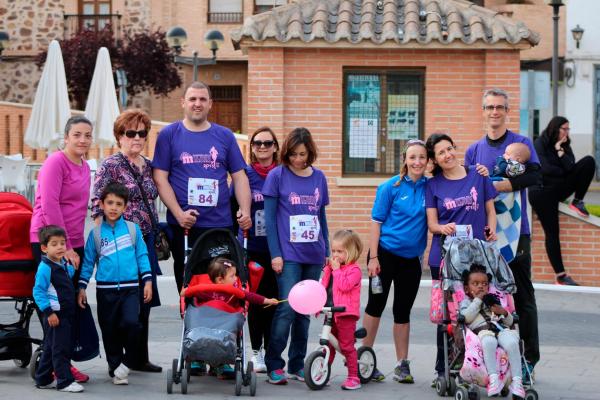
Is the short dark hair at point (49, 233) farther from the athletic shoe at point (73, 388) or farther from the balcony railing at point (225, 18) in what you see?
the balcony railing at point (225, 18)

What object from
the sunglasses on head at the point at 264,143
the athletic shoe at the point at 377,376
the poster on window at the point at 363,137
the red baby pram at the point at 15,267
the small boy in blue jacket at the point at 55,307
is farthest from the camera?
the poster on window at the point at 363,137

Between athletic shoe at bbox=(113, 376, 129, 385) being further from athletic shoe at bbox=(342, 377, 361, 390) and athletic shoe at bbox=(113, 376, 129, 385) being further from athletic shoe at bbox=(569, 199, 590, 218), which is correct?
athletic shoe at bbox=(569, 199, 590, 218)

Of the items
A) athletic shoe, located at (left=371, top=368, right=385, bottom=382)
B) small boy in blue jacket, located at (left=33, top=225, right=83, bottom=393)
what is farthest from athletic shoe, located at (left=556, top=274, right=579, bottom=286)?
small boy in blue jacket, located at (left=33, top=225, right=83, bottom=393)

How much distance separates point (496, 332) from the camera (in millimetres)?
8359

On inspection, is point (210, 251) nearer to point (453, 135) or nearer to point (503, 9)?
point (453, 135)

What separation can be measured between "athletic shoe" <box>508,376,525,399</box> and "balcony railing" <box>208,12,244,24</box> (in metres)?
39.0

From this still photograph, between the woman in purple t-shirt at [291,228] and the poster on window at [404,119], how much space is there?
691cm

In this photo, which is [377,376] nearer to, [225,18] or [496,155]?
[496,155]

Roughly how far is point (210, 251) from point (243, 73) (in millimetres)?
36997

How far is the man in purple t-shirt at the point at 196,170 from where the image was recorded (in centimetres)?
923

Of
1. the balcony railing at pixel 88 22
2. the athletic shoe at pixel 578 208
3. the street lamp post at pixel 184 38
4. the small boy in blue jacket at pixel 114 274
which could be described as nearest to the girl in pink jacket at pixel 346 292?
the small boy in blue jacket at pixel 114 274

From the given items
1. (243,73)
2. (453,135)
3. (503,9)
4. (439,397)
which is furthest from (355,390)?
(243,73)

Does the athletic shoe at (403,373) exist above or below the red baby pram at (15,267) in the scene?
below

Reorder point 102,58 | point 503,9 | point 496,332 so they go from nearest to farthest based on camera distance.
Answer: point 496,332, point 102,58, point 503,9
